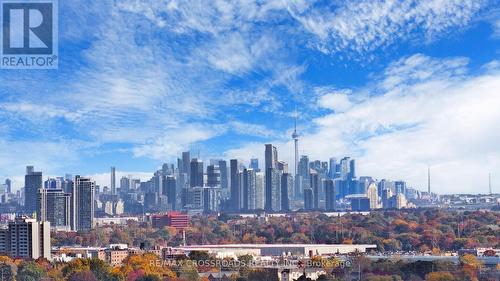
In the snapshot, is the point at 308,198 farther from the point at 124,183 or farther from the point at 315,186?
the point at 124,183

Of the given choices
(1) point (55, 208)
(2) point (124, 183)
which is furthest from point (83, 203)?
(2) point (124, 183)

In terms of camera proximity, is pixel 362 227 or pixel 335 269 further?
pixel 362 227

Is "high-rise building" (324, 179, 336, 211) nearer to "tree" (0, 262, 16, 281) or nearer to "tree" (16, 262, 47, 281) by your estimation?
"tree" (0, 262, 16, 281)

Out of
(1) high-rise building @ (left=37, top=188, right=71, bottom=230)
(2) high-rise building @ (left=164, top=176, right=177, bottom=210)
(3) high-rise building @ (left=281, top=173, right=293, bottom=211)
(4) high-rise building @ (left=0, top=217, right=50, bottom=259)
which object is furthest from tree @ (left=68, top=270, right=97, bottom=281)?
(2) high-rise building @ (left=164, top=176, right=177, bottom=210)

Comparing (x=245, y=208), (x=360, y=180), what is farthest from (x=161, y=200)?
(x=360, y=180)

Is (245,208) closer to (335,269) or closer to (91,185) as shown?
(91,185)

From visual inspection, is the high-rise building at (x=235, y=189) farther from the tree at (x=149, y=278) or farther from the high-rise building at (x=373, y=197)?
the tree at (x=149, y=278)
